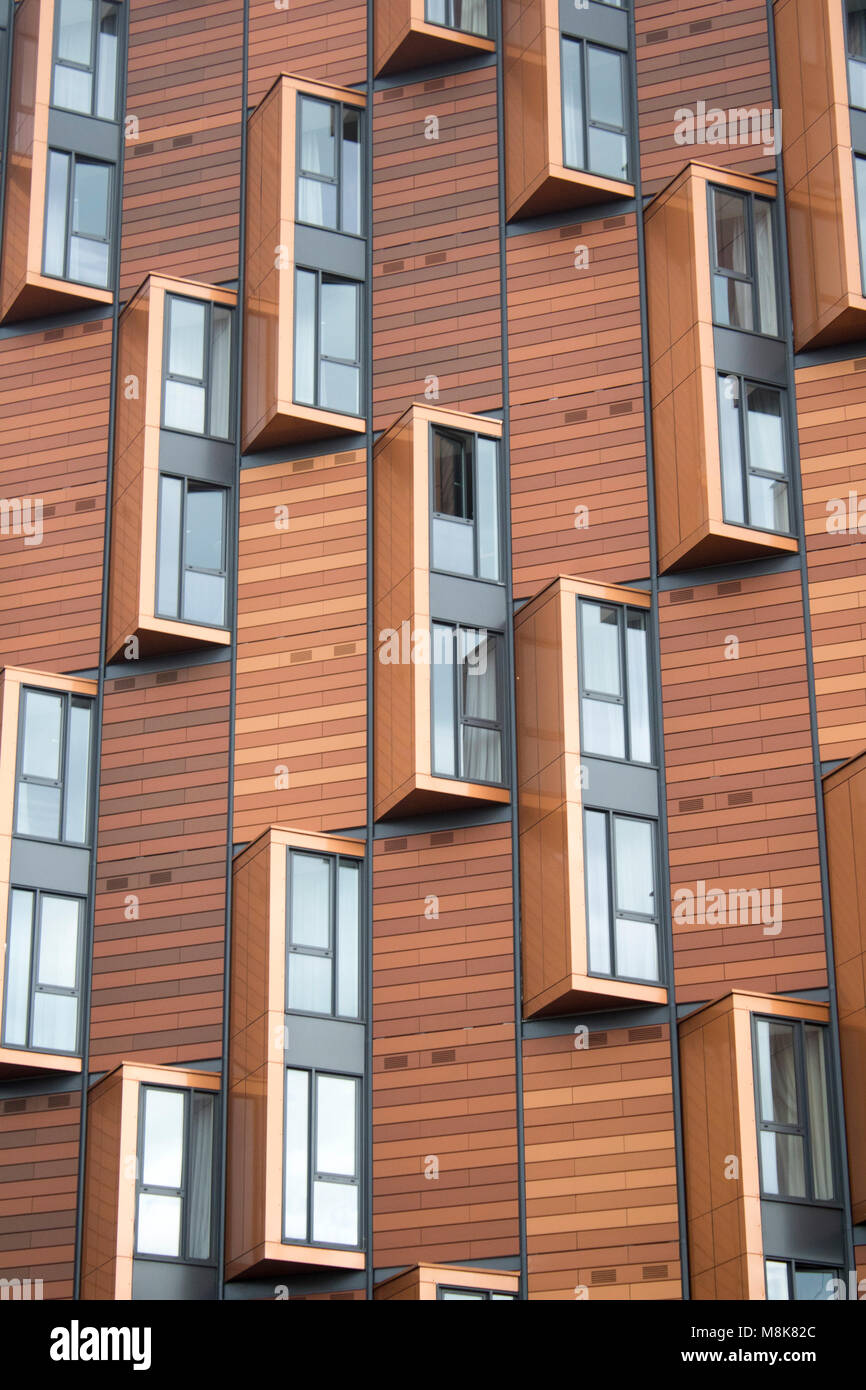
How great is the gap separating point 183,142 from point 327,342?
495cm

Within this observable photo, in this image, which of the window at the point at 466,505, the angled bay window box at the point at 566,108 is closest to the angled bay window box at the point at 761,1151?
the window at the point at 466,505

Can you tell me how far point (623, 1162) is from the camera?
28.1m

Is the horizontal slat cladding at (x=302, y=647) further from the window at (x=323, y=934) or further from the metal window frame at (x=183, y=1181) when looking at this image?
the metal window frame at (x=183, y=1181)

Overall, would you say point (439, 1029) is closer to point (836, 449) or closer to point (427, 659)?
point (427, 659)

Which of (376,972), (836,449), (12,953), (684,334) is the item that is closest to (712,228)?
(684,334)

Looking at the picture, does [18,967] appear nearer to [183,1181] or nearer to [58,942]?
[58,942]

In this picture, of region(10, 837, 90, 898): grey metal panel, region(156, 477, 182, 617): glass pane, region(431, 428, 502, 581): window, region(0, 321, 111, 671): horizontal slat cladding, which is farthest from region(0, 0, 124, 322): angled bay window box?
region(10, 837, 90, 898): grey metal panel

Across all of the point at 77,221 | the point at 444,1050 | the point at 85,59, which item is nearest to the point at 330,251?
the point at 77,221

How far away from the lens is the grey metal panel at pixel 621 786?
29703 millimetres

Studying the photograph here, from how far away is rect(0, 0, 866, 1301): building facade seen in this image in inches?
1117

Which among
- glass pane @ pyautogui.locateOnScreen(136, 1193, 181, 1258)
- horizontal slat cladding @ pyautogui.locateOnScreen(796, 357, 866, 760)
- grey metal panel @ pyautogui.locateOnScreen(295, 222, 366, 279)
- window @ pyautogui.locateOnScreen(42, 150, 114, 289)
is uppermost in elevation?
window @ pyautogui.locateOnScreen(42, 150, 114, 289)

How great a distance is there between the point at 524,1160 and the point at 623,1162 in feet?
4.33

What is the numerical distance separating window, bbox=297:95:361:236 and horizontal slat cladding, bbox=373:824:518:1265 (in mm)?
10310

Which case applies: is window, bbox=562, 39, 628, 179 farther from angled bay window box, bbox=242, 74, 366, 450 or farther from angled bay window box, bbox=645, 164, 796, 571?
angled bay window box, bbox=242, 74, 366, 450
